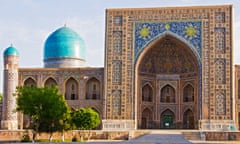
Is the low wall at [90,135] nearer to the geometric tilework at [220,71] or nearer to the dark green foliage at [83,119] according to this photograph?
the dark green foliage at [83,119]

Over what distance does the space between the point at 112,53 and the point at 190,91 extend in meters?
4.85

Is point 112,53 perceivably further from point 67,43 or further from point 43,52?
point 43,52

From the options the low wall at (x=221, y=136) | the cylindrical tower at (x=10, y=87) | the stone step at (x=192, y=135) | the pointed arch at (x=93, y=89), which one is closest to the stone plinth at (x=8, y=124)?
the cylindrical tower at (x=10, y=87)

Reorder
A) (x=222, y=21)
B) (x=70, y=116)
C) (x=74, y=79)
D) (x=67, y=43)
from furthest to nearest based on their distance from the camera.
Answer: (x=67, y=43)
(x=74, y=79)
(x=222, y=21)
(x=70, y=116)

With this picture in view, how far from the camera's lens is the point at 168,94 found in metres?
24.4

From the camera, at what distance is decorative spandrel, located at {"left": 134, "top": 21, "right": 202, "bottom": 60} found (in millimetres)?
22000

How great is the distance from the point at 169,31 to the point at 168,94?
3.91m

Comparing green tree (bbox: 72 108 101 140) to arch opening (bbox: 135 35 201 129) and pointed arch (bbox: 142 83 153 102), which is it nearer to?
arch opening (bbox: 135 35 201 129)

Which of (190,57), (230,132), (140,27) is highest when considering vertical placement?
(140,27)

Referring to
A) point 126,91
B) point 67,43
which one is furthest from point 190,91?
point 67,43

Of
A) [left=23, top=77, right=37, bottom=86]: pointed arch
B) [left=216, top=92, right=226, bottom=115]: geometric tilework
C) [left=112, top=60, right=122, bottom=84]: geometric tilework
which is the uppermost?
[left=112, top=60, right=122, bottom=84]: geometric tilework

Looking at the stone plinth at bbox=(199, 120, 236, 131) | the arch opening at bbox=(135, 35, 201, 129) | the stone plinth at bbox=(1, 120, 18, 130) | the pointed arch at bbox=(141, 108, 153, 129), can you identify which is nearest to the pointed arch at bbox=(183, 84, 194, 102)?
the arch opening at bbox=(135, 35, 201, 129)

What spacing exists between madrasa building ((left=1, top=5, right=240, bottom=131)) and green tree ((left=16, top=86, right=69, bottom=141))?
5522mm

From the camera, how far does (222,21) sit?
2192cm
